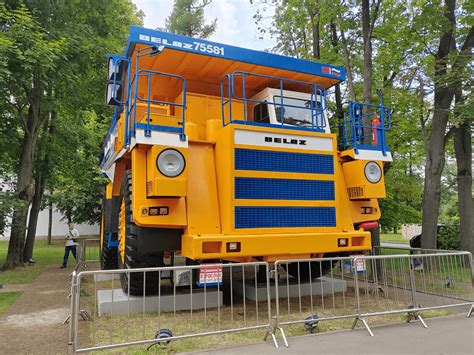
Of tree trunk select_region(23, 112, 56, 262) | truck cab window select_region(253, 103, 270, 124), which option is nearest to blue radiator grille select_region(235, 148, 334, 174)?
truck cab window select_region(253, 103, 270, 124)

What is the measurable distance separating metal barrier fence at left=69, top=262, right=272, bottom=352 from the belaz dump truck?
237mm

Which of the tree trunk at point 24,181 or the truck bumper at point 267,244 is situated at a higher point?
the tree trunk at point 24,181

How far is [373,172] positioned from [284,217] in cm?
197

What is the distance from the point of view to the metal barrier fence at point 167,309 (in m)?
4.82

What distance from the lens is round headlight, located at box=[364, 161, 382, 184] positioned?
261 inches

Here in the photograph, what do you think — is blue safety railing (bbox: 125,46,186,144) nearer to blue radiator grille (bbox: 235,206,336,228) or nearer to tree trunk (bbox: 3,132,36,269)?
blue radiator grille (bbox: 235,206,336,228)

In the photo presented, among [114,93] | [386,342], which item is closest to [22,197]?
[114,93]

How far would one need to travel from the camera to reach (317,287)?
7.56 metres

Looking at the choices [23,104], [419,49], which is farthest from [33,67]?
[419,49]

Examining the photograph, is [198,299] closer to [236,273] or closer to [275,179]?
[275,179]

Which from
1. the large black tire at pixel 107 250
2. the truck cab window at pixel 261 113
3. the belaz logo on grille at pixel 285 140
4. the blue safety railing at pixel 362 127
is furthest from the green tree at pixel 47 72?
the blue safety railing at pixel 362 127

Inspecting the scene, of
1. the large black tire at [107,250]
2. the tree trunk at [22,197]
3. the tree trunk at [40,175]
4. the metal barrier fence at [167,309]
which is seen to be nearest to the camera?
the metal barrier fence at [167,309]

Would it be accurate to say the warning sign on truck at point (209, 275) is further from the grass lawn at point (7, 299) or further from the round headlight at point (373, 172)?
the grass lawn at point (7, 299)

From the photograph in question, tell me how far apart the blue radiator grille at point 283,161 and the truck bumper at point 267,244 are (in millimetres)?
1028
